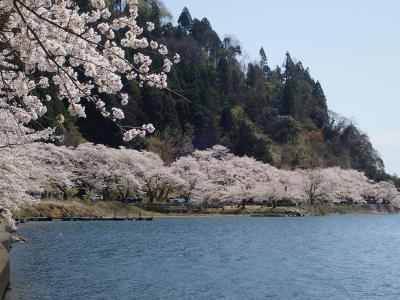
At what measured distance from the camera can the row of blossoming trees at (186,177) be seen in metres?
55.2

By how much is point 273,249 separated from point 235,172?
41.1 m

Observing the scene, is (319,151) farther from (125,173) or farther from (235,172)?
(125,173)

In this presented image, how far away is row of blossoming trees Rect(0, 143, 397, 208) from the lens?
55156 mm

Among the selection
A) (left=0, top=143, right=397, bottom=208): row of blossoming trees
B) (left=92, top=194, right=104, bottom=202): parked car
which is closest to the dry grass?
(left=0, top=143, right=397, bottom=208): row of blossoming trees

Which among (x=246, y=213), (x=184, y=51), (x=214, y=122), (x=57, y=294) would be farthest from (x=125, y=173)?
(x=184, y=51)

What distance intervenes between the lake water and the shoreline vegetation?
1246cm

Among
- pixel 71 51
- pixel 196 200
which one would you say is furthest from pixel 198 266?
pixel 196 200

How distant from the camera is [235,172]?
6975 cm

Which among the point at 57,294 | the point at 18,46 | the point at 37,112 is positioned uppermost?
the point at 18,46

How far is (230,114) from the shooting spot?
90.7 meters

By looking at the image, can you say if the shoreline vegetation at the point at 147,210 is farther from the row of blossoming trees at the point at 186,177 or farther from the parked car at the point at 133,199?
the parked car at the point at 133,199

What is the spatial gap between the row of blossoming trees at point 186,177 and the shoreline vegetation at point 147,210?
1.90 meters

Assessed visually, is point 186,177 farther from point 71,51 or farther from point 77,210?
point 71,51

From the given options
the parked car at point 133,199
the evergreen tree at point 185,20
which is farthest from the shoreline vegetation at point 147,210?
the evergreen tree at point 185,20
